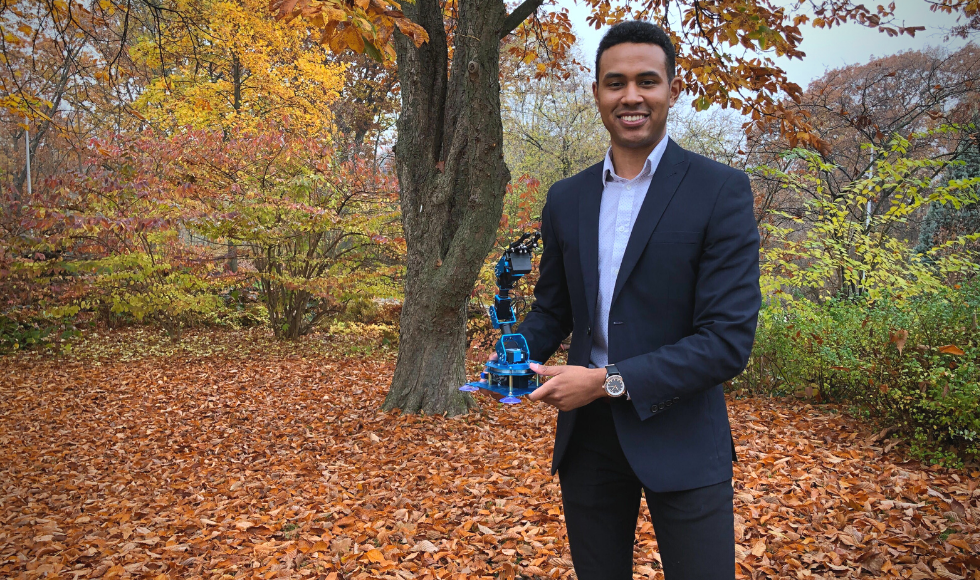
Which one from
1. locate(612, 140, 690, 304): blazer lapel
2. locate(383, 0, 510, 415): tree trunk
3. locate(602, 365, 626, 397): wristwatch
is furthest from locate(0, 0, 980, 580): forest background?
locate(602, 365, 626, 397): wristwatch

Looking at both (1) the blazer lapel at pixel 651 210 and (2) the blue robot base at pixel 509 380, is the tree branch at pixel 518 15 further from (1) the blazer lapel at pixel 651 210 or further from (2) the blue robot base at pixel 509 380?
(2) the blue robot base at pixel 509 380

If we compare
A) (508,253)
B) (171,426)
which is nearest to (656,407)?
(508,253)

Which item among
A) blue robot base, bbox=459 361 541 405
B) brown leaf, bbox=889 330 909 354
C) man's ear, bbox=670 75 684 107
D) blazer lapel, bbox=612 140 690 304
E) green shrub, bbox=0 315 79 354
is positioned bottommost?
green shrub, bbox=0 315 79 354

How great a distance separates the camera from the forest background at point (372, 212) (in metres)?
4.90

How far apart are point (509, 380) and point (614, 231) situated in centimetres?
52

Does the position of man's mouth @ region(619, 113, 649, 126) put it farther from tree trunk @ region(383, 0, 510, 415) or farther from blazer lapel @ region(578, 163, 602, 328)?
tree trunk @ region(383, 0, 510, 415)

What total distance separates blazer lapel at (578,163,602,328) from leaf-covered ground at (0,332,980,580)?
2.26 m

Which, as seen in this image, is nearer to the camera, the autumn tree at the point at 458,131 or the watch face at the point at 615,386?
the watch face at the point at 615,386

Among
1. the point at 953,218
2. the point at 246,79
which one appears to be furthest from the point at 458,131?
the point at 246,79

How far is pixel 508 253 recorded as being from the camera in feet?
6.29

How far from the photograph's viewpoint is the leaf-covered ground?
334 cm

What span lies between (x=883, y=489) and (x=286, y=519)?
4057mm

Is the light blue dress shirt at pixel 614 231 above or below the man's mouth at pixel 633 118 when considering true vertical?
below

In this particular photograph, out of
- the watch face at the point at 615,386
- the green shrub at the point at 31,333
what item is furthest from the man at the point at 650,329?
the green shrub at the point at 31,333
